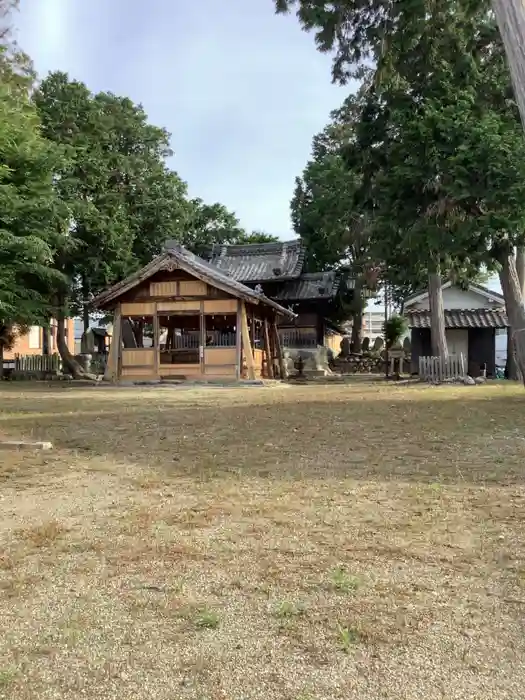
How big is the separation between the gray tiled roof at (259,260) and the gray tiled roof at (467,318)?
7.00 metres

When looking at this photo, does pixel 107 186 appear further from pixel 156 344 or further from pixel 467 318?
pixel 467 318

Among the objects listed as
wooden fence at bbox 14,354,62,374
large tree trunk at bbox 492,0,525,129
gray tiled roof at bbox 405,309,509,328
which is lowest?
wooden fence at bbox 14,354,62,374

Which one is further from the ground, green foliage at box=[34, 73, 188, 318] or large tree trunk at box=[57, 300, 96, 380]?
green foliage at box=[34, 73, 188, 318]

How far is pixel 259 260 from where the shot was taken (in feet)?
111

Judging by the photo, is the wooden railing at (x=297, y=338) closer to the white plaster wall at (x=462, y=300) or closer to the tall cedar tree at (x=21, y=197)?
the white plaster wall at (x=462, y=300)

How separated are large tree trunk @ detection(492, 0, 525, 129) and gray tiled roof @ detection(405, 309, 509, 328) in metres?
21.6

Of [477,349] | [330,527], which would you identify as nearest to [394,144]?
[330,527]

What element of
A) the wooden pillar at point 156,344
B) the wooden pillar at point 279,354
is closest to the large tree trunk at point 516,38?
the wooden pillar at point 156,344

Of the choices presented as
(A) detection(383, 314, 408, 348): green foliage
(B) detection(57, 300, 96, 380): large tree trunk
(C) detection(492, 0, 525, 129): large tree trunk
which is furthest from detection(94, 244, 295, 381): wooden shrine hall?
(C) detection(492, 0, 525, 129): large tree trunk

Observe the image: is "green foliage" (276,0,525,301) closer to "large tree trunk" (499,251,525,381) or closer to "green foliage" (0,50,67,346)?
"large tree trunk" (499,251,525,381)

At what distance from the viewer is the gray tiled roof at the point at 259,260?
106ft

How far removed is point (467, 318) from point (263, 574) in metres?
26.0

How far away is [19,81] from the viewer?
1991 cm

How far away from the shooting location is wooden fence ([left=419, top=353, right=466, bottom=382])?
21.6 m
